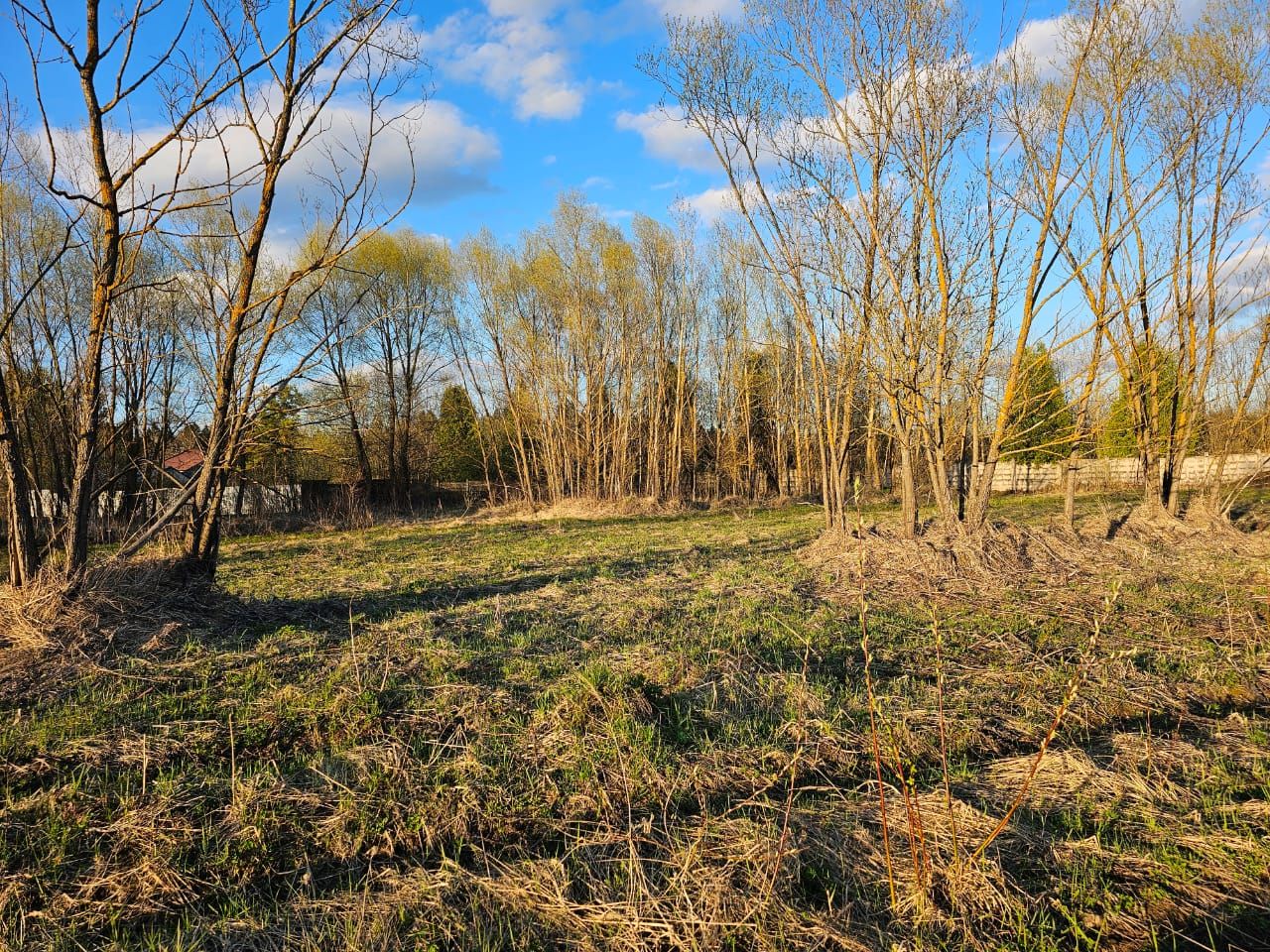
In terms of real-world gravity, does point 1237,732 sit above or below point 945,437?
below

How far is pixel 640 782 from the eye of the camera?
314 cm

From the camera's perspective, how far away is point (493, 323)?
83.6 feet

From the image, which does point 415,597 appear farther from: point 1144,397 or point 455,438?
point 455,438

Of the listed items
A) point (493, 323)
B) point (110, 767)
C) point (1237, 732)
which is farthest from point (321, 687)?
point (493, 323)

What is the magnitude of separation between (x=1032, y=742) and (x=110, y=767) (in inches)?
176

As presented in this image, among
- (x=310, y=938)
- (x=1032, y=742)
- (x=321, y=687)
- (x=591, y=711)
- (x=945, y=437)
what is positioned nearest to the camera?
(x=310, y=938)

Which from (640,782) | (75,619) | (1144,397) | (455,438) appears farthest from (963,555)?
(455,438)

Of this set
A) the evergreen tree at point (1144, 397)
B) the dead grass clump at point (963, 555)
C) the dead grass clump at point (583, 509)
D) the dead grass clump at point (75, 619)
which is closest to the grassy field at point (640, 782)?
the dead grass clump at point (75, 619)

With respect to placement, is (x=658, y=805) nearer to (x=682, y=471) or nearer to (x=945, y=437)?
(x=945, y=437)

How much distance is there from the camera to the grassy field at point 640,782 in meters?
2.23

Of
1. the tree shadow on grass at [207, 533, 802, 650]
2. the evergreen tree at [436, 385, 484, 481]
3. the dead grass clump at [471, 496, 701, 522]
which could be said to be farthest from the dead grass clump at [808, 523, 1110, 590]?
the evergreen tree at [436, 385, 484, 481]

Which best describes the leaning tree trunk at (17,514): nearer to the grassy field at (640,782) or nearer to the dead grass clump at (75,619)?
the dead grass clump at (75,619)

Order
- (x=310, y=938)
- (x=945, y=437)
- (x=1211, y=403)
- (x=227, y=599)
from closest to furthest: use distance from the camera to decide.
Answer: (x=310, y=938) → (x=227, y=599) → (x=945, y=437) → (x=1211, y=403)

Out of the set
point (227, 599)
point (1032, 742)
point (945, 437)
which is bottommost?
point (1032, 742)
